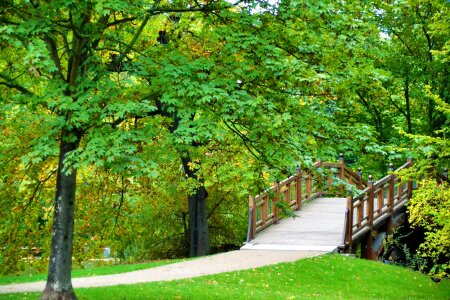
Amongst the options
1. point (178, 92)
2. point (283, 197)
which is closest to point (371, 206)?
point (283, 197)

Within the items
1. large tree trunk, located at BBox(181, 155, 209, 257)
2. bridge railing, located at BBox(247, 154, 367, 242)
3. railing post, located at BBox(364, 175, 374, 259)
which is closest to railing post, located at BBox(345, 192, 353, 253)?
bridge railing, located at BBox(247, 154, 367, 242)

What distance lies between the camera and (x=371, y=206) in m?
22.2

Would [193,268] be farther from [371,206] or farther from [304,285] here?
[371,206]

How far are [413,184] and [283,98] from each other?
50.4ft

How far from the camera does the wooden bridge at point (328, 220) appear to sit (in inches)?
815

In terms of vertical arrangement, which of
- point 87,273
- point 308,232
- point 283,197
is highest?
point 283,197

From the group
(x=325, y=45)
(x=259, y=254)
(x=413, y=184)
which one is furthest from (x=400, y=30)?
(x=325, y=45)

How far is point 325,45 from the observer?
41.1ft

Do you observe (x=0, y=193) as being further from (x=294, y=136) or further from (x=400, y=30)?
(x=400, y=30)

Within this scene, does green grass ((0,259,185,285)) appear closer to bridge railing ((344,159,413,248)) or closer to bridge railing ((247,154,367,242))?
bridge railing ((247,154,367,242))

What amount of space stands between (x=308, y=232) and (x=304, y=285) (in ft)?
18.7

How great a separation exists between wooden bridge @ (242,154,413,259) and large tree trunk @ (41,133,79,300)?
8684 mm

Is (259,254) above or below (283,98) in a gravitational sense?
below

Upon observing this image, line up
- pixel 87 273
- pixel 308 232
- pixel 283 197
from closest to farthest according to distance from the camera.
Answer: pixel 87 273 < pixel 283 197 < pixel 308 232
